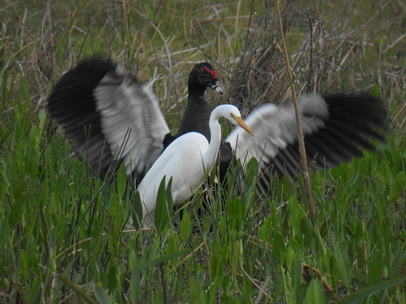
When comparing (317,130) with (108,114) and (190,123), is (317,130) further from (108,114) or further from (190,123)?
(108,114)

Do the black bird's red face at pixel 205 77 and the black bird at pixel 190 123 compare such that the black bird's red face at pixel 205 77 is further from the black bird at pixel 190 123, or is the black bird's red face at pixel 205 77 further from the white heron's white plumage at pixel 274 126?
the white heron's white plumage at pixel 274 126

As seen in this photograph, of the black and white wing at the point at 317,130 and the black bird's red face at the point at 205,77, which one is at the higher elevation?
the black bird's red face at the point at 205,77

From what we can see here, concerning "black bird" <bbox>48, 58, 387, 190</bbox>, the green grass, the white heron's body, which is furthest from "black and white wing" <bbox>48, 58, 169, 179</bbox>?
the white heron's body

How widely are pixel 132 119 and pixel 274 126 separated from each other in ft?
2.14

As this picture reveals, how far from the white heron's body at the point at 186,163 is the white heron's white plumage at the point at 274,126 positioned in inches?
10.5

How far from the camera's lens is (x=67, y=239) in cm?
333

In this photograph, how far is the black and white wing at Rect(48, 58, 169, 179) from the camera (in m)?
4.82

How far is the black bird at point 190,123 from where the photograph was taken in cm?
481

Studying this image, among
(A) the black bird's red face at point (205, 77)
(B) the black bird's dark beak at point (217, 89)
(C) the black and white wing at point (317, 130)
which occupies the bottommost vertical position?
(C) the black and white wing at point (317, 130)

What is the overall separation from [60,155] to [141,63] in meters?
2.13

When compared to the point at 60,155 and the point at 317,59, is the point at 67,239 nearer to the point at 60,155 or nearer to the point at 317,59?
the point at 60,155

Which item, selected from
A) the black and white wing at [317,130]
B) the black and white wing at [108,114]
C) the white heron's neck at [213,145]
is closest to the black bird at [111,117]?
the black and white wing at [108,114]

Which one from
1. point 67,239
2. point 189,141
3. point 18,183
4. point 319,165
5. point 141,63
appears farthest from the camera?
point 141,63

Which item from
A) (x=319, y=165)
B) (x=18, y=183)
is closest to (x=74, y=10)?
(x=319, y=165)
